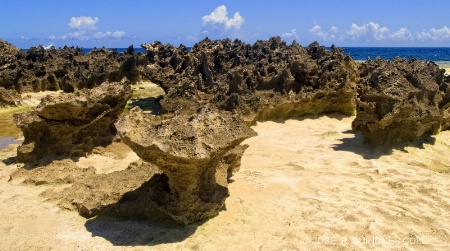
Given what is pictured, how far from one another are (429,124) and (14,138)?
33.7ft

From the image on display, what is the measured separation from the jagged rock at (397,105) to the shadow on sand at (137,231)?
4.93 m

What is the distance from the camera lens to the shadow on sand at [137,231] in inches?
195

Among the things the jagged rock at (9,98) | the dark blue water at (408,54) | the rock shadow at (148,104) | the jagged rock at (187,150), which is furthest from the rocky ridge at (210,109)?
the dark blue water at (408,54)

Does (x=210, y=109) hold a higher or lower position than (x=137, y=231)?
higher

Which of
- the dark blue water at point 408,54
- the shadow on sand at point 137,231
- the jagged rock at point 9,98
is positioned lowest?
the dark blue water at point 408,54

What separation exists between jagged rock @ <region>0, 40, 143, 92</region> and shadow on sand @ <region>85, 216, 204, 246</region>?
1292 centimetres

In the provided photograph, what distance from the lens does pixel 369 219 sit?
17.6 ft

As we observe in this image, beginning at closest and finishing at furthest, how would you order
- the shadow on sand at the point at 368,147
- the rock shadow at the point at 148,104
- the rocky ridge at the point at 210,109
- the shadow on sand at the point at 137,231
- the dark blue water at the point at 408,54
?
the shadow on sand at the point at 137,231, the rocky ridge at the point at 210,109, the shadow on sand at the point at 368,147, the rock shadow at the point at 148,104, the dark blue water at the point at 408,54

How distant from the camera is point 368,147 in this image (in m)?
8.70

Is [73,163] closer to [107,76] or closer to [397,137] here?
[397,137]

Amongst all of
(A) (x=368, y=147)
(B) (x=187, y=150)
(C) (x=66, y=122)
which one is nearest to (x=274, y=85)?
(A) (x=368, y=147)

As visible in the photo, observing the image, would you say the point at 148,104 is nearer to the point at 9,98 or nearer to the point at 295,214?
the point at 9,98

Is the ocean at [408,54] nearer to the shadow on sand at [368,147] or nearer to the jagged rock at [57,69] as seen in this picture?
the jagged rock at [57,69]

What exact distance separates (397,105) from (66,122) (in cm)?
647
